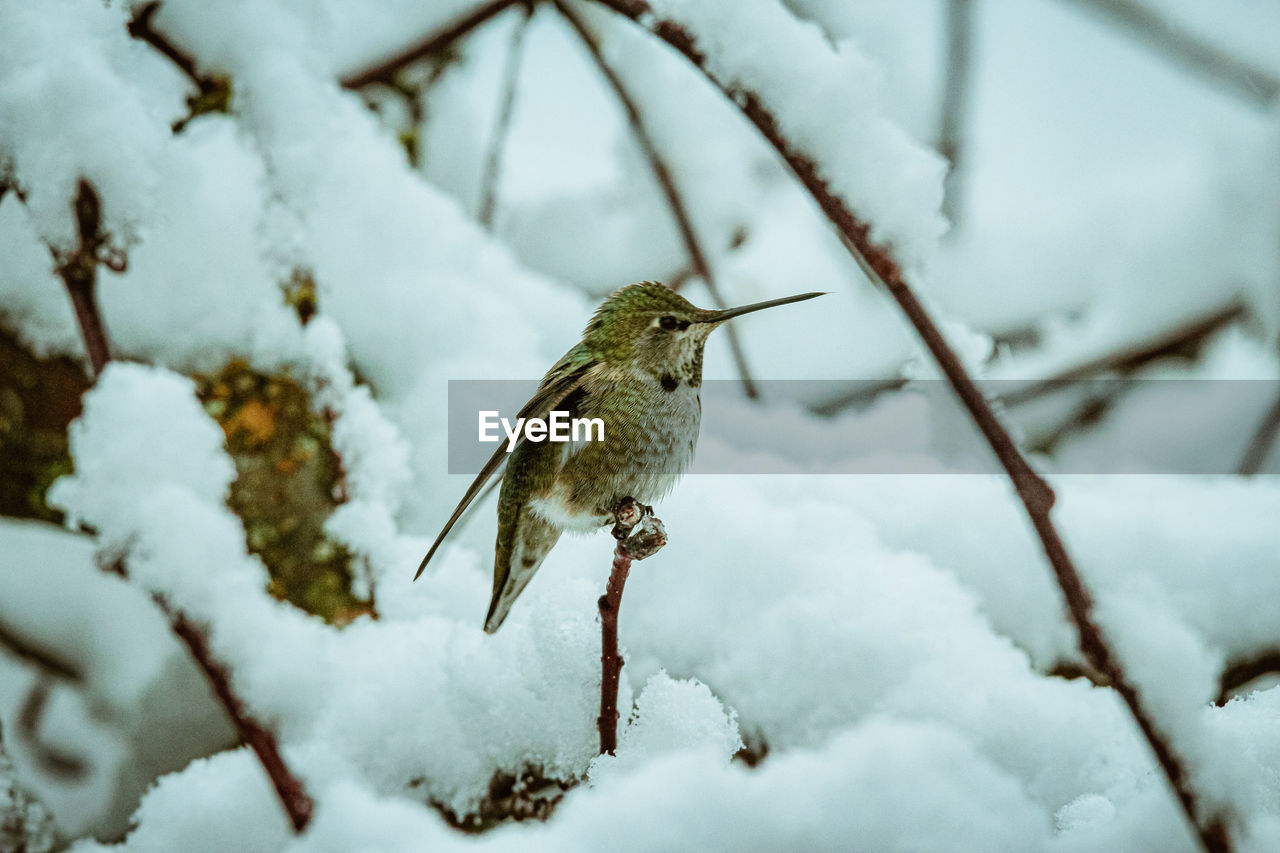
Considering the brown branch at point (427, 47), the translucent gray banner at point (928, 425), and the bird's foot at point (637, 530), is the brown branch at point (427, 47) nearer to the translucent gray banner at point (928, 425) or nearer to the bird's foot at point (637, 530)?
the translucent gray banner at point (928, 425)

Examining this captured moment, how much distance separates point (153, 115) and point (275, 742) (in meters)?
0.34

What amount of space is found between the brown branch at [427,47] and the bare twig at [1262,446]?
Answer: 2.27 ft

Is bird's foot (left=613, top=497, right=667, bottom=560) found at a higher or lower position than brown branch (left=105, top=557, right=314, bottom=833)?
higher

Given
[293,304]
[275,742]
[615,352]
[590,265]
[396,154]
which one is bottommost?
[275,742]

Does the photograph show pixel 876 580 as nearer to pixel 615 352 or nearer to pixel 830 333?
pixel 615 352

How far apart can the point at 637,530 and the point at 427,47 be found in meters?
0.48

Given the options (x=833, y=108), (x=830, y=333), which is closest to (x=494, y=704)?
(x=833, y=108)

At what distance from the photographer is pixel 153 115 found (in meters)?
0.41

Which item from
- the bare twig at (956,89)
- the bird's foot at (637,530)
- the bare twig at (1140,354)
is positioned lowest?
the bird's foot at (637,530)

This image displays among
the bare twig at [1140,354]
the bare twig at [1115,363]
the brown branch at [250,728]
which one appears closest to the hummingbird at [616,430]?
the brown branch at [250,728]

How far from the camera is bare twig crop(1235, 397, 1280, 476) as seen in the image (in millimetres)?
612

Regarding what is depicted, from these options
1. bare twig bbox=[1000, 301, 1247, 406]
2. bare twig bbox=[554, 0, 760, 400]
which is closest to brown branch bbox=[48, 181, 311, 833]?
bare twig bbox=[554, 0, 760, 400]

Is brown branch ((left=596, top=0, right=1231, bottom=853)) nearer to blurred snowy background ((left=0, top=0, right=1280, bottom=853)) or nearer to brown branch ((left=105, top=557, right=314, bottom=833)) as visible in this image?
blurred snowy background ((left=0, top=0, right=1280, bottom=853))

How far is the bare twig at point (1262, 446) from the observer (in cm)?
61
